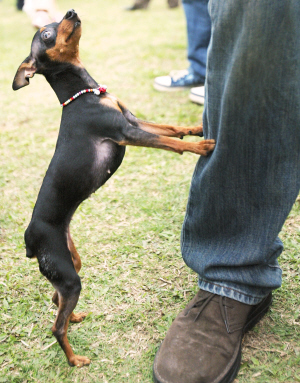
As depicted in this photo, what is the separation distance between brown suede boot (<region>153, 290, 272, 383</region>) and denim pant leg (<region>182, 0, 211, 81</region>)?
2964 millimetres

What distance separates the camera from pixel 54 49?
1728 mm

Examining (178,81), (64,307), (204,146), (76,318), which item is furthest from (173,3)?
(64,307)

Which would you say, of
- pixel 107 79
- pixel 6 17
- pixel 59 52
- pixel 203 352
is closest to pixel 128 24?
pixel 107 79

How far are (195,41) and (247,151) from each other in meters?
2.90

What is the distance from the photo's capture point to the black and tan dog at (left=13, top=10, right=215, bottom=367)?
1.64 metres

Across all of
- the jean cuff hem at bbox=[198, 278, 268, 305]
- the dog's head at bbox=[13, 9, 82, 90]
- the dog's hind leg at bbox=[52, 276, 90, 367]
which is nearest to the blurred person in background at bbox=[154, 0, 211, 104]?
the dog's head at bbox=[13, 9, 82, 90]

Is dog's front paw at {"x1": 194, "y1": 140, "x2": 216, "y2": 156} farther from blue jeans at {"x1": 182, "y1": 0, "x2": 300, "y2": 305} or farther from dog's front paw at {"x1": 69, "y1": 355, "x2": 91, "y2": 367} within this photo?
dog's front paw at {"x1": 69, "y1": 355, "x2": 91, "y2": 367}

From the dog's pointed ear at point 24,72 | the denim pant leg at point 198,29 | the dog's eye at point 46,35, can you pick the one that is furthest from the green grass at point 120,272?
the dog's eye at point 46,35

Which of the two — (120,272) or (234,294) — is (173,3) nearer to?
(120,272)

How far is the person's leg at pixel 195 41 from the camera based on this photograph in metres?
4.07

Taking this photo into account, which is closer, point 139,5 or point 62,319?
point 62,319

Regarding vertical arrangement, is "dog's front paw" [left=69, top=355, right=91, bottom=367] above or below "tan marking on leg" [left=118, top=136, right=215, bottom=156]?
below

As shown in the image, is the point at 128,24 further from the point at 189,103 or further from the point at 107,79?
the point at 189,103

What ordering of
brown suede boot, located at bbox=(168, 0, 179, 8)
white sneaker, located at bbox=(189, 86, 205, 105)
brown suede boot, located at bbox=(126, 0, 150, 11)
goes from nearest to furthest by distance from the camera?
white sneaker, located at bbox=(189, 86, 205, 105)
brown suede boot, located at bbox=(168, 0, 179, 8)
brown suede boot, located at bbox=(126, 0, 150, 11)
